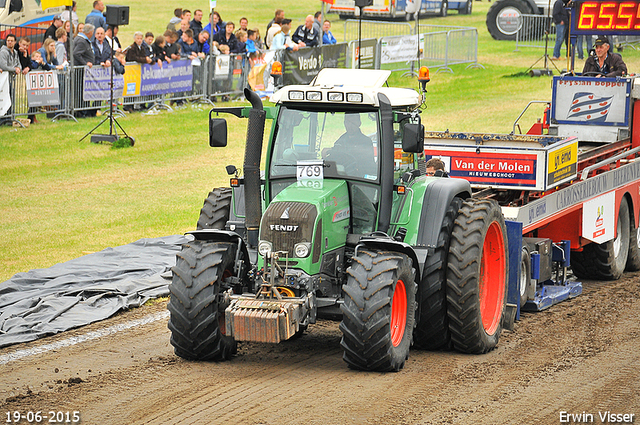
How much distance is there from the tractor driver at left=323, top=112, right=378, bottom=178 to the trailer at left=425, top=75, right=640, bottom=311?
2112 mm

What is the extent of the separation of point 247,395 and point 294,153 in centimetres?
234

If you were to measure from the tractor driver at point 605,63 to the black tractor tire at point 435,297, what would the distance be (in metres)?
7.09

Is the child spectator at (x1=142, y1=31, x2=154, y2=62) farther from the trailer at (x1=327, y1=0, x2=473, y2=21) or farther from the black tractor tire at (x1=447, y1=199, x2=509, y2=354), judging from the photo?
the black tractor tire at (x1=447, y1=199, x2=509, y2=354)

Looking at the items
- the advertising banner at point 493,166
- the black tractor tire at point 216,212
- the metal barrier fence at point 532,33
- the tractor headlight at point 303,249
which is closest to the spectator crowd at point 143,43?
the metal barrier fence at point 532,33

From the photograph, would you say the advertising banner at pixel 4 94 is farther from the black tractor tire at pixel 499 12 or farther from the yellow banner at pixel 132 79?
the black tractor tire at pixel 499 12

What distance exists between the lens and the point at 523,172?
10.8m

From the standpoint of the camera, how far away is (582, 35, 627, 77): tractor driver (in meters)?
14.4

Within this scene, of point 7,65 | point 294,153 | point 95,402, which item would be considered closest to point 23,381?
point 95,402

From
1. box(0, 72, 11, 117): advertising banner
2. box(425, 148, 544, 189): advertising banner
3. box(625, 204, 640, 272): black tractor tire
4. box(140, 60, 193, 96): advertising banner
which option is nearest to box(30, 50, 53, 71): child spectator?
box(0, 72, 11, 117): advertising banner

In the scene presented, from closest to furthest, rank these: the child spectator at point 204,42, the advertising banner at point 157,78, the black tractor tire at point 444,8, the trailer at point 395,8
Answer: the advertising banner at point 157,78, the child spectator at point 204,42, the trailer at point 395,8, the black tractor tire at point 444,8

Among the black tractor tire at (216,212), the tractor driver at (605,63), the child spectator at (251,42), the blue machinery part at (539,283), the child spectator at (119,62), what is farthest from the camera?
the child spectator at (251,42)

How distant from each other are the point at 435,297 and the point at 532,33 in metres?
A: 27.5

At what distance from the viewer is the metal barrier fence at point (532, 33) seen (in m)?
33.4

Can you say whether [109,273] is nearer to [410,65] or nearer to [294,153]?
[294,153]
